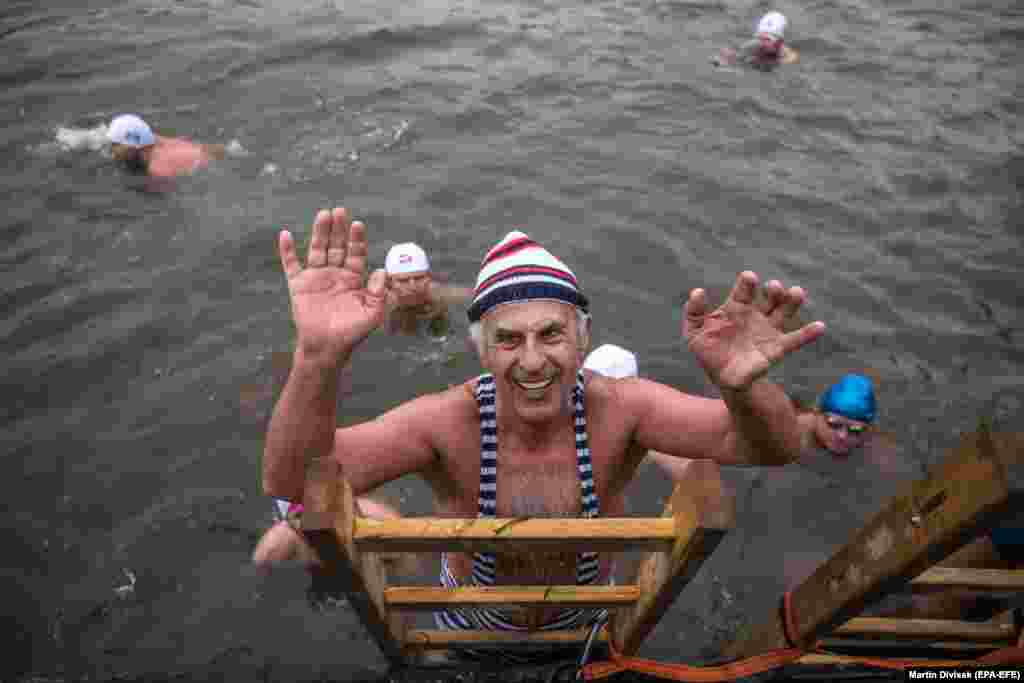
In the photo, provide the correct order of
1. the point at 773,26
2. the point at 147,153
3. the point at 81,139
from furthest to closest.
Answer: the point at 773,26, the point at 81,139, the point at 147,153

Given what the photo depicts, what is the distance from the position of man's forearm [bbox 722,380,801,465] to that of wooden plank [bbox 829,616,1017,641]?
72 cm

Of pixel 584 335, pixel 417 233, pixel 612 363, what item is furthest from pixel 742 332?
pixel 417 233

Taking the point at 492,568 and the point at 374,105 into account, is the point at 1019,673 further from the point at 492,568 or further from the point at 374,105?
the point at 374,105

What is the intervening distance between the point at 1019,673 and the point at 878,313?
5077 millimetres

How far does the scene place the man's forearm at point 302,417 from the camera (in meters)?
2.37

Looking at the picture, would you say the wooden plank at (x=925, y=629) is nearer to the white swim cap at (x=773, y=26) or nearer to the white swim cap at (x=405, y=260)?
the white swim cap at (x=405, y=260)

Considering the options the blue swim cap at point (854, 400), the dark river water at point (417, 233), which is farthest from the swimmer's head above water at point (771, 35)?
the blue swim cap at point (854, 400)

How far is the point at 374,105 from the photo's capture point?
34.7 feet

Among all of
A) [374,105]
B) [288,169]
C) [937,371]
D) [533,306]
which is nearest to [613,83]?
[374,105]

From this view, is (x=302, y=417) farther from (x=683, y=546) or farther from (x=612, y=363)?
(x=612, y=363)

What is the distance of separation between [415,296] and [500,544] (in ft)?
16.1

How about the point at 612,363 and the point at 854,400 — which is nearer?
the point at 854,400

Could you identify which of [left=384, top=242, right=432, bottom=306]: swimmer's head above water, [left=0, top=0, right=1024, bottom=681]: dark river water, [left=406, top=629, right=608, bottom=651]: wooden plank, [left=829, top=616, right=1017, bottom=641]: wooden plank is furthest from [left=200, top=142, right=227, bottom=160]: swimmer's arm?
[left=829, top=616, right=1017, bottom=641]: wooden plank

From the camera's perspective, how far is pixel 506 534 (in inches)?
81.3
